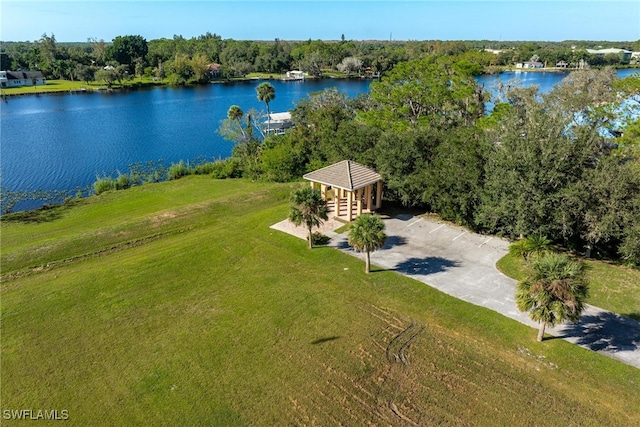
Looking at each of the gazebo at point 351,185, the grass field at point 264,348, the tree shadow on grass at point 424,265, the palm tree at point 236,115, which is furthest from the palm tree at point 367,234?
the palm tree at point 236,115

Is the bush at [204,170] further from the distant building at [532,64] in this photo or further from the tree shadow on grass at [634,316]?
the distant building at [532,64]

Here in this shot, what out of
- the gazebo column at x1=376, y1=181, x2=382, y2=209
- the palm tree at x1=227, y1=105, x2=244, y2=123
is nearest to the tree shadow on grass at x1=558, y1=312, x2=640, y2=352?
the gazebo column at x1=376, y1=181, x2=382, y2=209

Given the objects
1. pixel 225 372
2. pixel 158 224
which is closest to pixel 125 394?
pixel 225 372

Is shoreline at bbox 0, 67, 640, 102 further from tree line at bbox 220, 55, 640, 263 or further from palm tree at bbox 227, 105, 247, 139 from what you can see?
palm tree at bbox 227, 105, 247, 139

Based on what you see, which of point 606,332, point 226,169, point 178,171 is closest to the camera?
point 606,332

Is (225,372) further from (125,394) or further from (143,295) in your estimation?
(143,295)

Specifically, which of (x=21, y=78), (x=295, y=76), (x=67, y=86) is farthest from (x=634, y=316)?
(x=21, y=78)

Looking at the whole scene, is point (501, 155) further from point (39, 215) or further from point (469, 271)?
point (39, 215)
